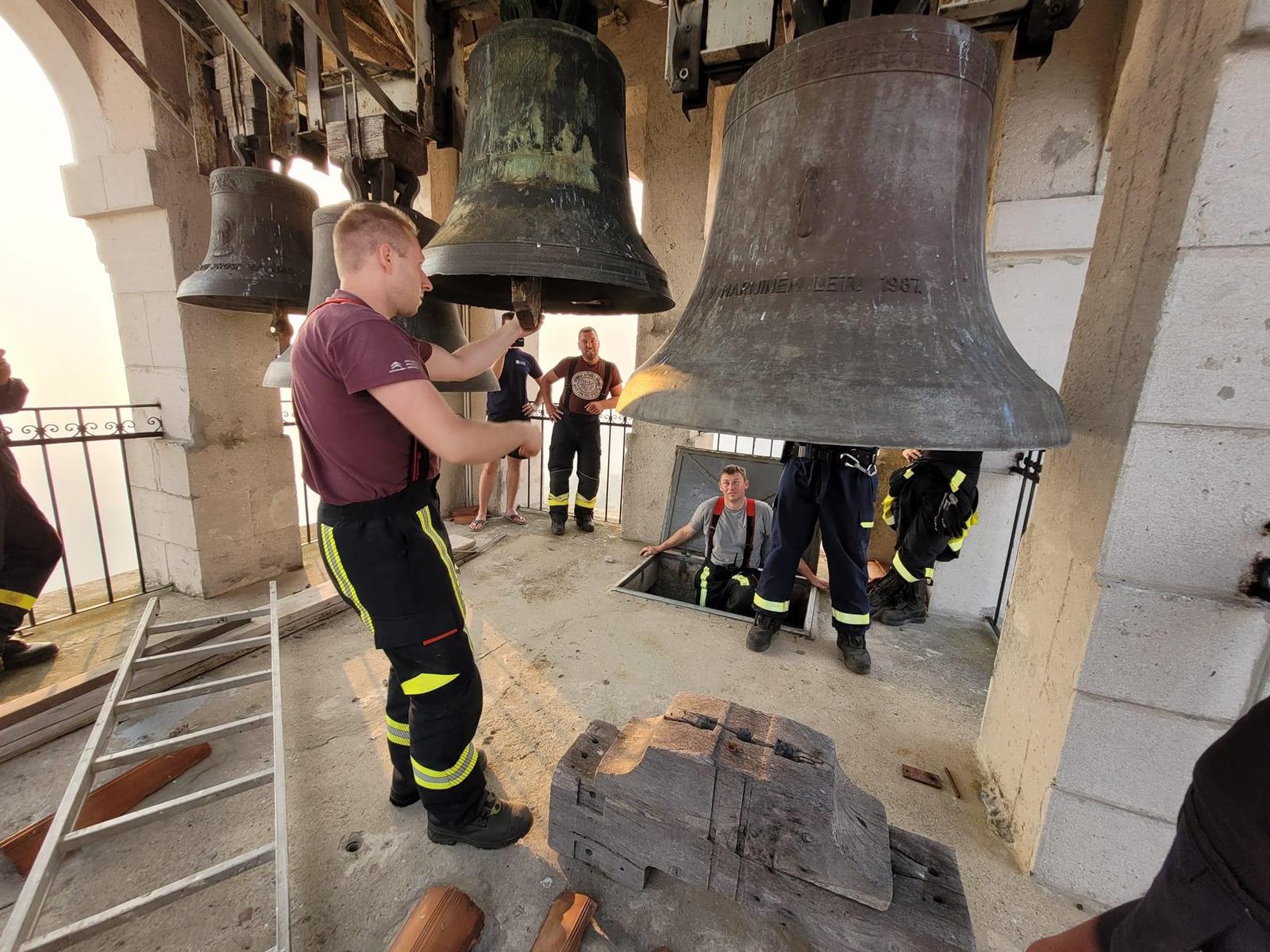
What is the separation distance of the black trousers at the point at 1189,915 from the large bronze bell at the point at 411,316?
7.63 ft

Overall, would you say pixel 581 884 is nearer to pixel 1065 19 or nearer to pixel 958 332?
pixel 958 332

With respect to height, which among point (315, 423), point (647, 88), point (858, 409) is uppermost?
point (647, 88)

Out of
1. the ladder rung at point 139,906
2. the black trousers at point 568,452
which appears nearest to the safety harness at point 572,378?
the black trousers at point 568,452

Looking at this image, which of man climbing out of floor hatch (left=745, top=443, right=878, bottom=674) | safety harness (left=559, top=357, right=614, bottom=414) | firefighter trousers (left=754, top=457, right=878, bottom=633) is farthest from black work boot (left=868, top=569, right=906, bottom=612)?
safety harness (left=559, top=357, right=614, bottom=414)

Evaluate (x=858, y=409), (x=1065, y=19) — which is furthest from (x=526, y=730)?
(x=1065, y=19)

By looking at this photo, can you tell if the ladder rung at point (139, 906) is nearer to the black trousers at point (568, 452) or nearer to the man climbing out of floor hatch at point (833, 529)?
the man climbing out of floor hatch at point (833, 529)

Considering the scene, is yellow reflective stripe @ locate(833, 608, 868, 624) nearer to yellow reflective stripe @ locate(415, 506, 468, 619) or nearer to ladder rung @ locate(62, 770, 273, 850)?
yellow reflective stripe @ locate(415, 506, 468, 619)

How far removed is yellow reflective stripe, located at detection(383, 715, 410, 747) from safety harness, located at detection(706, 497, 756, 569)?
2.39 meters

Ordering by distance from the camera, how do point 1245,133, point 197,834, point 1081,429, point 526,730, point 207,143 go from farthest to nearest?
point 207,143 < point 526,730 < point 197,834 < point 1081,429 < point 1245,133

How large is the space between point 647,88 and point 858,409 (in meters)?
4.51

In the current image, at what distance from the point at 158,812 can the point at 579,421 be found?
3.71m

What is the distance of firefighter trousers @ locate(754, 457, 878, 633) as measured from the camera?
2.71 meters

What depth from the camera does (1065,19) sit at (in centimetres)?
106

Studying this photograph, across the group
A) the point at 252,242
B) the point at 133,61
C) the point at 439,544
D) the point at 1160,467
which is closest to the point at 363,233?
the point at 439,544
